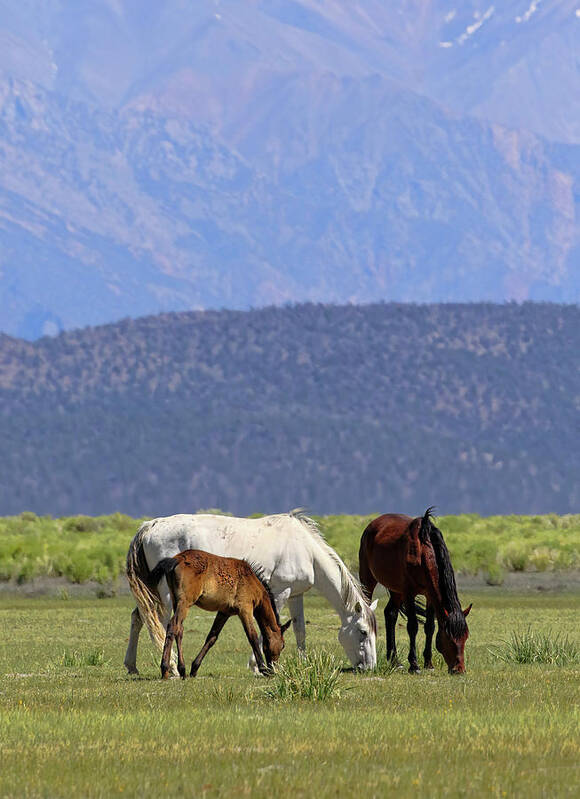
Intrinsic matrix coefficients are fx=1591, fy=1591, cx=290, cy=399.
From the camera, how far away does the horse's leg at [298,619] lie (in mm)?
18406

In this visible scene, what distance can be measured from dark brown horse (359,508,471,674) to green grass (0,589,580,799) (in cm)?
40

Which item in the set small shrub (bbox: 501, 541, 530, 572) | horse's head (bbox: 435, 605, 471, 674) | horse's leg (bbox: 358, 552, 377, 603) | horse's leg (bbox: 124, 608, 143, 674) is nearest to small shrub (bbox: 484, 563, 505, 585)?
small shrub (bbox: 501, 541, 530, 572)

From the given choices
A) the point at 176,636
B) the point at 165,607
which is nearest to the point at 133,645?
the point at 165,607

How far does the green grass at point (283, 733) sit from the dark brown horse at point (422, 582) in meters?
0.40

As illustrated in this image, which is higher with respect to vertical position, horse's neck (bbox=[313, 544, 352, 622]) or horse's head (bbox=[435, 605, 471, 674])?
horse's neck (bbox=[313, 544, 352, 622])

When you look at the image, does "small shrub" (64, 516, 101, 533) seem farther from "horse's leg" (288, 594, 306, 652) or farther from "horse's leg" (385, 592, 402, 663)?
"horse's leg" (385, 592, 402, 663)

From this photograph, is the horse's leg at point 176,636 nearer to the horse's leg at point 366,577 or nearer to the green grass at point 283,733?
the green grass at point 283,733

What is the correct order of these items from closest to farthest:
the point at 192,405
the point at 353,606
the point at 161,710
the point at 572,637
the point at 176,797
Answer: the point at 176,797 < the point at 161,710 < the point at 353,606 < the point at 572,637 < the point at 192,405

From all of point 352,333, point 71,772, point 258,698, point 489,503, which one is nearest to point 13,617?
point 258,698

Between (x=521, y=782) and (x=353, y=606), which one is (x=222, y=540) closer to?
(x=353, y=606)

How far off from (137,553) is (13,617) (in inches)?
490

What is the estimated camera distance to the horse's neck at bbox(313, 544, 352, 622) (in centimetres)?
1878

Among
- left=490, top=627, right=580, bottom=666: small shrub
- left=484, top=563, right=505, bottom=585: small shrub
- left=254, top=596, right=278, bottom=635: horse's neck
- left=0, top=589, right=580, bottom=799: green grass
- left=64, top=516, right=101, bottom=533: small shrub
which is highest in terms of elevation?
left=64, top=516, right=101, bottom=533: small shrub

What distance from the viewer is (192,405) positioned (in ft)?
428
